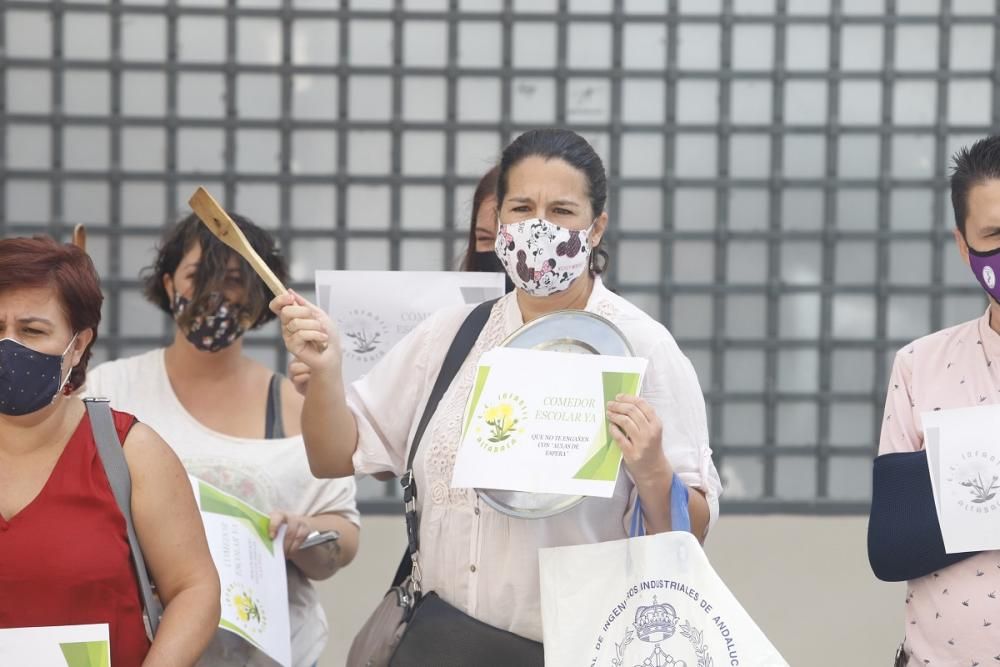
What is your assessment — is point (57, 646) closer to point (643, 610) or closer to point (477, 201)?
point (643, 610)

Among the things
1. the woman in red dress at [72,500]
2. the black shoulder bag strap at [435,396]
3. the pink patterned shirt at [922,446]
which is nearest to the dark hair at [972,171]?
the pink patterned shirt at [922,446]

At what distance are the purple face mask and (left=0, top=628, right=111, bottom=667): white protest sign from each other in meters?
1.66

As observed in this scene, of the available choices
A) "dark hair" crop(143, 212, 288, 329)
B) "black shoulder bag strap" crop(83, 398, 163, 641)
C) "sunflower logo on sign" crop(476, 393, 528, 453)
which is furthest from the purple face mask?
"dark hair" crop(143, 212, 288, 329)

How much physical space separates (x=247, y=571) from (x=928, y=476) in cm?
145

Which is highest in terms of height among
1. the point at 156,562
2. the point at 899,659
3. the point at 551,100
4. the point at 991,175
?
the point at 551,100

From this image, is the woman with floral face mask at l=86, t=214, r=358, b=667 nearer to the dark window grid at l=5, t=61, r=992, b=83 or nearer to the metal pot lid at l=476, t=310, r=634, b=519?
the metal pot lid at l=476, t=310, r=634, b=519

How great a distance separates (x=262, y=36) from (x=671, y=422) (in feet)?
12.9

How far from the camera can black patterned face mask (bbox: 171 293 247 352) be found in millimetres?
3510

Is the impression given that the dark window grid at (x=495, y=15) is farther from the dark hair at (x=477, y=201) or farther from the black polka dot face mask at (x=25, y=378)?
the black polka dot face mask at (x=25, y=378)

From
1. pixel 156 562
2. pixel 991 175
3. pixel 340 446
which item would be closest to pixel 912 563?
pixel 991 175

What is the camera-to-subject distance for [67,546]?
2527 mm

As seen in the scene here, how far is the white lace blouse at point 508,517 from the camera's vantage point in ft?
8.77

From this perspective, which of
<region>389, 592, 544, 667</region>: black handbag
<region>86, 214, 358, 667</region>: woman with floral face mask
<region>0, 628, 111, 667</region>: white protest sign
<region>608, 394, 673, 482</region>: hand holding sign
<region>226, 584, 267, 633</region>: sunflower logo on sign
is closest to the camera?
<region>0, 628, 111, 667</region>: white protest sign

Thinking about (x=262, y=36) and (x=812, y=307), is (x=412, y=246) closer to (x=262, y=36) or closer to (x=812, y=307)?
(x=262, y=36)
